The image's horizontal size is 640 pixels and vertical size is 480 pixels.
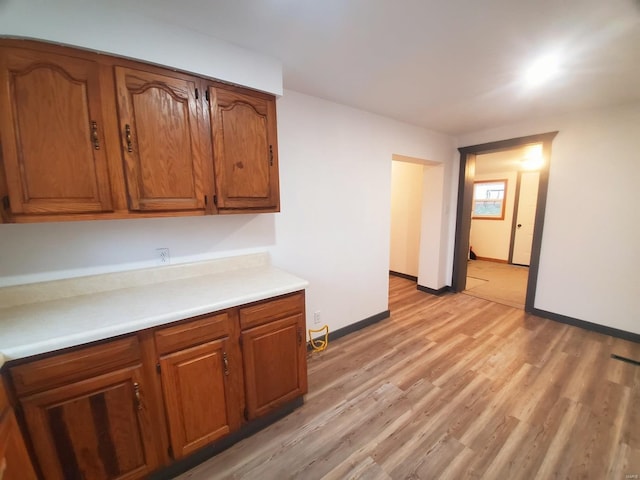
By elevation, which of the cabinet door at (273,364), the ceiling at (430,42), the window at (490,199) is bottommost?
the cabinet door at (273,364)

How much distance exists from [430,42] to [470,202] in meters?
2.95

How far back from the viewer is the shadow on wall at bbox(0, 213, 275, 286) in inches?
51.8

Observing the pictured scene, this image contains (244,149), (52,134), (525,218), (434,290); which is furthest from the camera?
(525,218)

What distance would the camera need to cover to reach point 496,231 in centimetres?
600

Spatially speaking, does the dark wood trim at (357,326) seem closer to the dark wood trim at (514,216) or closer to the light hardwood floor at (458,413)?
the light hardwood floor at (458,413)

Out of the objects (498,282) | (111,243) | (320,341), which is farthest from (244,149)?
(498,282)

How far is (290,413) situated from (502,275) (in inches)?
197

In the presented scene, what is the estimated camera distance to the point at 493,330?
2.80 metres

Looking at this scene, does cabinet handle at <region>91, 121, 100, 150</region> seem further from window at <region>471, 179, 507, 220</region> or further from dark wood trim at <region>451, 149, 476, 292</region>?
window at <region>471, 179, 507, 220</region>

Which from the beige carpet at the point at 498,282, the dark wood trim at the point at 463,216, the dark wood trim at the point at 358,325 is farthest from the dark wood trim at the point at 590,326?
the dark wood trim at the point at 358,325

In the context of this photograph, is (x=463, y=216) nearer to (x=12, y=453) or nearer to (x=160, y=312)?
(x=160, y=312)

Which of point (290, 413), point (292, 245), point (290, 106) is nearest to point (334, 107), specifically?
point (290, 106)

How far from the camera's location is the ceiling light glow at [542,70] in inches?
65.9

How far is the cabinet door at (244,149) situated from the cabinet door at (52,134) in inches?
22.0
